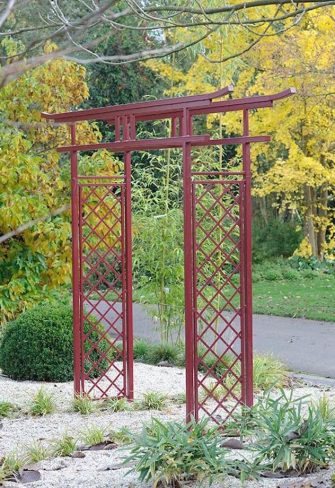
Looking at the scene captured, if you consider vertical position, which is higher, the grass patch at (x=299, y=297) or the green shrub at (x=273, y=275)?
the green shrub at (x=273, y=275)

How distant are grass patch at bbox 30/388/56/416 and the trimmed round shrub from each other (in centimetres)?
85

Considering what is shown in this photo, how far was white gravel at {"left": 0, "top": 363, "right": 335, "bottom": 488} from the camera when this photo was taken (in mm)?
4320

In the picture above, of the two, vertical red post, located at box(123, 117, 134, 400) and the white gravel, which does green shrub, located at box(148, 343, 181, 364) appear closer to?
the white gravel

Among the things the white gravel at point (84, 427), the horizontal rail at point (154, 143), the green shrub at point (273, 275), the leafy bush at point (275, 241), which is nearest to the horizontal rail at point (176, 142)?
the horizontal rail at point (154, 143)

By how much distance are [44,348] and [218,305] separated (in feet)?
7.01

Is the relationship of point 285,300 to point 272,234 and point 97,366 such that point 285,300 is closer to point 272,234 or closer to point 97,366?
point 272,234

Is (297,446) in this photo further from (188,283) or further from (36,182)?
(36,182)

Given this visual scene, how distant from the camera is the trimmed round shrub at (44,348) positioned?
289 inches

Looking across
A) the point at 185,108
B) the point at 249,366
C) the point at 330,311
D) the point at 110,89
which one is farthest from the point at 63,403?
the point at 110,89

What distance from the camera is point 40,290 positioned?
9750mm

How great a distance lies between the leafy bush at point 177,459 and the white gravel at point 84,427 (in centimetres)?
7

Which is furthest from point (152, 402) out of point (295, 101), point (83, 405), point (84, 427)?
point (295, 101)

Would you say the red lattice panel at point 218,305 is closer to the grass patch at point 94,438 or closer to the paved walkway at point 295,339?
the paved walkway at point 295,339

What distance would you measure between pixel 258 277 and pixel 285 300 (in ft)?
8.01
